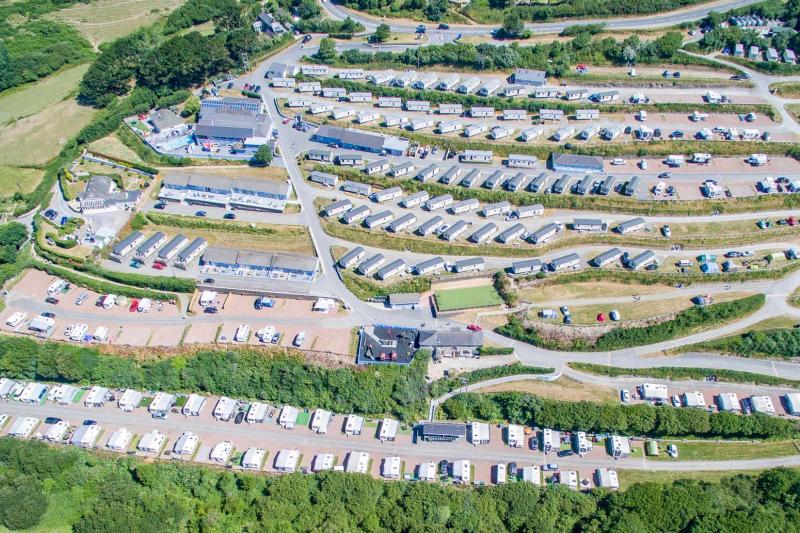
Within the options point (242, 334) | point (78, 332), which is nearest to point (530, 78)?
point (242, 334)

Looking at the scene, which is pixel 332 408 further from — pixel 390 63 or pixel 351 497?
pixel 390 63

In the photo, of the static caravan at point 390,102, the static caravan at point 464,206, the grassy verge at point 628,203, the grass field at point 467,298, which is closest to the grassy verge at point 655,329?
the grass field at point 467,298

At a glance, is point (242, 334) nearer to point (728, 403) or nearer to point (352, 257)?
point (352, 257)

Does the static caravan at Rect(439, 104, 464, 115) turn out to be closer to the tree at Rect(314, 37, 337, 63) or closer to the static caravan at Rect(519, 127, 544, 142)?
the static caravan at Rect(519, 127, 544, 142)

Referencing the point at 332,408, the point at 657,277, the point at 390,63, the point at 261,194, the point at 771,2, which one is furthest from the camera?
the point at 771,2

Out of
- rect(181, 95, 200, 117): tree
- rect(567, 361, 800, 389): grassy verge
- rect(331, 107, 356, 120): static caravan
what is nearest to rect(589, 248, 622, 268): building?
rect(567, 361, 800, 389): grassy verge

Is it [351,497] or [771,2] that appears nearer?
[351,497]

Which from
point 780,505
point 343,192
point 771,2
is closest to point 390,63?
point 343,192
